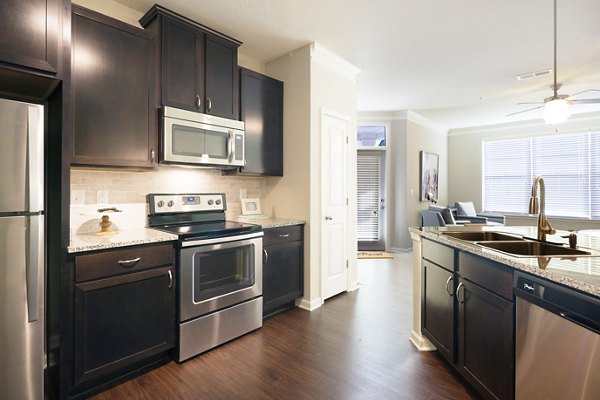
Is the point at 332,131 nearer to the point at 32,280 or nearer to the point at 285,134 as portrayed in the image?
the point at 285,134

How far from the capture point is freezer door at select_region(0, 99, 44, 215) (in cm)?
148

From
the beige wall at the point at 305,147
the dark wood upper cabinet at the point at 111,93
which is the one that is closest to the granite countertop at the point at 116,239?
the dark wood upper cabinet at the point at 111,93

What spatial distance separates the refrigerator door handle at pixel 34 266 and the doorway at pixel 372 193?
17.1 feet

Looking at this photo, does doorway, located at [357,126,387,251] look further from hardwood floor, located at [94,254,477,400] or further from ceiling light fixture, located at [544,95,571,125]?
ceiling light fixture, located at [544,95,571,125]

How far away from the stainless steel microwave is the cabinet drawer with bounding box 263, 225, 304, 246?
698 millimetres

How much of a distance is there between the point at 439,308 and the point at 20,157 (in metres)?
2.55

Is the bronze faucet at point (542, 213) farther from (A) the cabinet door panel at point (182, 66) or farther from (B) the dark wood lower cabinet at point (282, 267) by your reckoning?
(A) the cabinet door panel at point (182, 66)

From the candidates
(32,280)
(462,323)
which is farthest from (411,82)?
(32,280)

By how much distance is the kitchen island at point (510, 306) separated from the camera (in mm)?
1141

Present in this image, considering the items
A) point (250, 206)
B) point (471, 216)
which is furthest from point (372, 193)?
point (250, 206)

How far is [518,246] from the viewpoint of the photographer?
1.97 m

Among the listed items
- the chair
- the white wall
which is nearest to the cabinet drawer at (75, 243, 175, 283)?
the chair

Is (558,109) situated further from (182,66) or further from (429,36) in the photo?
(182,66)

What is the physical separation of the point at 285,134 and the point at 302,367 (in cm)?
226
